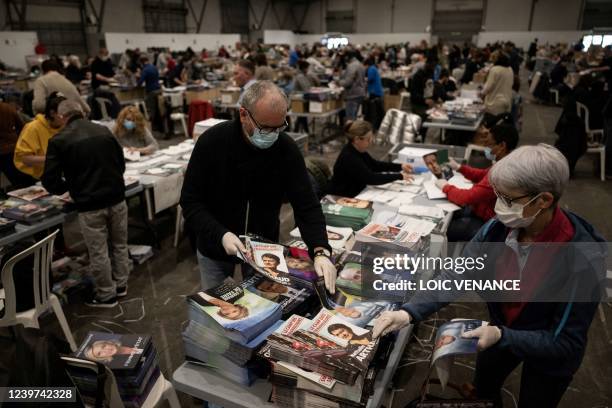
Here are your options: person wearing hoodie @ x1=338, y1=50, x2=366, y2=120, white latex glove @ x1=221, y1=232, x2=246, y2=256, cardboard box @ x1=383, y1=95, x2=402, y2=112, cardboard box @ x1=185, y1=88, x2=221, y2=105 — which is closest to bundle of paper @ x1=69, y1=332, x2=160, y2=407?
white latex glove @ x1=221, y1=232, x2=246, y2=256

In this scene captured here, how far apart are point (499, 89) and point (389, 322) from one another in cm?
596

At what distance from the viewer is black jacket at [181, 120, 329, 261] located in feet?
6.13

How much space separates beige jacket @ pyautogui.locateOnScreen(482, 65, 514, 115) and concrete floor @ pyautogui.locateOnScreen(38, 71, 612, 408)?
7.06 feet

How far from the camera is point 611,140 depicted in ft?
20.2

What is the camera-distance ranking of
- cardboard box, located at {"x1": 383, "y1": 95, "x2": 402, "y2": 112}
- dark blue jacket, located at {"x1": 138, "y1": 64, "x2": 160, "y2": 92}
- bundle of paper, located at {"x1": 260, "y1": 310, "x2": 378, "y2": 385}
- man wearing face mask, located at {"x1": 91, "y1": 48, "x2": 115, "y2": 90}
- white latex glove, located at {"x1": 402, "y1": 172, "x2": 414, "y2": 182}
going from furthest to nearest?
cardboard box, located at {"x1": 383, "y1": 95, "x2": 402, "y2": 112}
man wearing face mask, located at {"x1": 91, "y1": 48, "x2": 115, "y2": 90}
dark blue jacket, located at {"x1": 138, "y1": 64, "x2": 160, "y2": 92}
white latex glove, located at {"x1": 402, "y1": 172, "x2": 414, "y2": 182}
bundle of paper, located at {"x1": 260, "y1": 310, "x2": 378, "y2": 385}

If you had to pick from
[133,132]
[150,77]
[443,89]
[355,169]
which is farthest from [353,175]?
[150,77]

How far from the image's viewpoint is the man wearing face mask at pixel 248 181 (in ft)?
5.71

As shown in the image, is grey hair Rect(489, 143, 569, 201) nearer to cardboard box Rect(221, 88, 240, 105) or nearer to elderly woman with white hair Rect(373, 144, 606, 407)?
elderly woman with white hair Rect(373, 144, 606, 407)

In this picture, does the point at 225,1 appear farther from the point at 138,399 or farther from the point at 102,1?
the point at 138,399

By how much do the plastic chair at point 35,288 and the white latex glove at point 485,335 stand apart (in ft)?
7.28

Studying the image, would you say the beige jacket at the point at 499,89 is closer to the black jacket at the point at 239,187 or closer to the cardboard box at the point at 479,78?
the cardboard box at the point at 479,78

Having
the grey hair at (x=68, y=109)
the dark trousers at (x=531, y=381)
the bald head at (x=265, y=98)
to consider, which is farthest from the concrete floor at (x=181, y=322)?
the grey hair at (x=68, y=109)

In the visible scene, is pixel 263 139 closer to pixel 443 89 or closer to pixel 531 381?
pixel 531 381

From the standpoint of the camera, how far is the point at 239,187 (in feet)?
6.30
